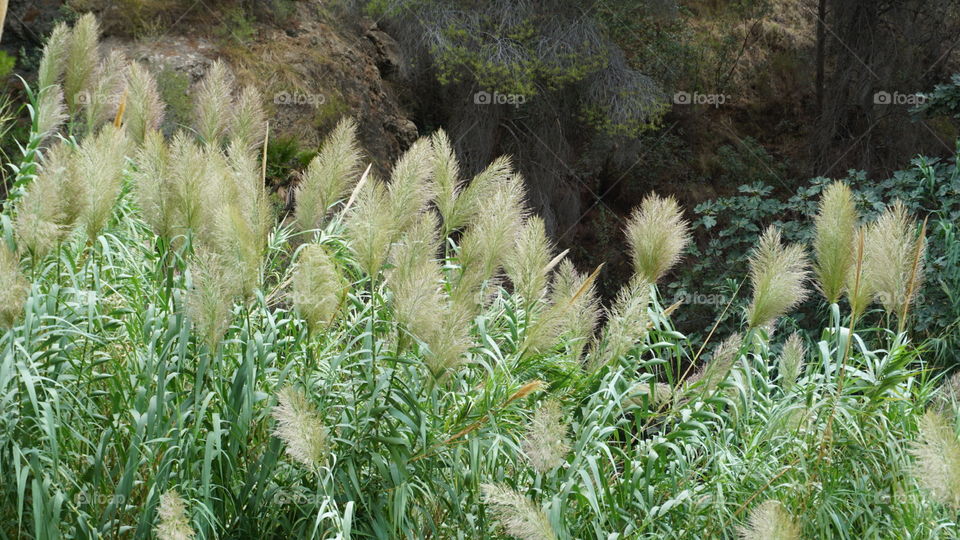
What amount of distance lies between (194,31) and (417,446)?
670 cm

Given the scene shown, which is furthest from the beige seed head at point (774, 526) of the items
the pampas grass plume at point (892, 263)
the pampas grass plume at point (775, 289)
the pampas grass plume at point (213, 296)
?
the pampas grass plume at point (213, 296)

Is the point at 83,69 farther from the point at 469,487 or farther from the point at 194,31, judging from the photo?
the point at 194,31

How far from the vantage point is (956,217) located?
6203 mm

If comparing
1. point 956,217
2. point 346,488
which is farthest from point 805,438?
point 956,217

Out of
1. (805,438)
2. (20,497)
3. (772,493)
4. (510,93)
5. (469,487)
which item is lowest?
(20,497)

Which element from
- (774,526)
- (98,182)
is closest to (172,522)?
(98,182)

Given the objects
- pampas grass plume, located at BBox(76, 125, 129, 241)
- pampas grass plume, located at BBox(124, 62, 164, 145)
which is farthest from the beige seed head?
pampas grass plume, located at BBox(124, 62, 164, 145)

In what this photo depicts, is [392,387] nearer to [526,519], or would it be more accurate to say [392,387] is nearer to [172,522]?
[526,519]

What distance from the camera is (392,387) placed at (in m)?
2.78

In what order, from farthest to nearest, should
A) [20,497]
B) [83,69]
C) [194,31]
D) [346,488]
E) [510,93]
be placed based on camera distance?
[510,93] → [194,31] → [83,69] → [346,488] → [20,497]

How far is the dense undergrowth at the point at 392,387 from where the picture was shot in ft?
8.39

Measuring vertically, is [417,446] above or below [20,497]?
above

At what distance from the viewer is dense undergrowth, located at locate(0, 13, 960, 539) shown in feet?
8.39

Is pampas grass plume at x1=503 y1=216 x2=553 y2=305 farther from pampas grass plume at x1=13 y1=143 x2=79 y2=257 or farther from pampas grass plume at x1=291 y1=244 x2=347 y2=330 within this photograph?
pampas grass plume at x1=13 y1=143 x2=79 y2=257
